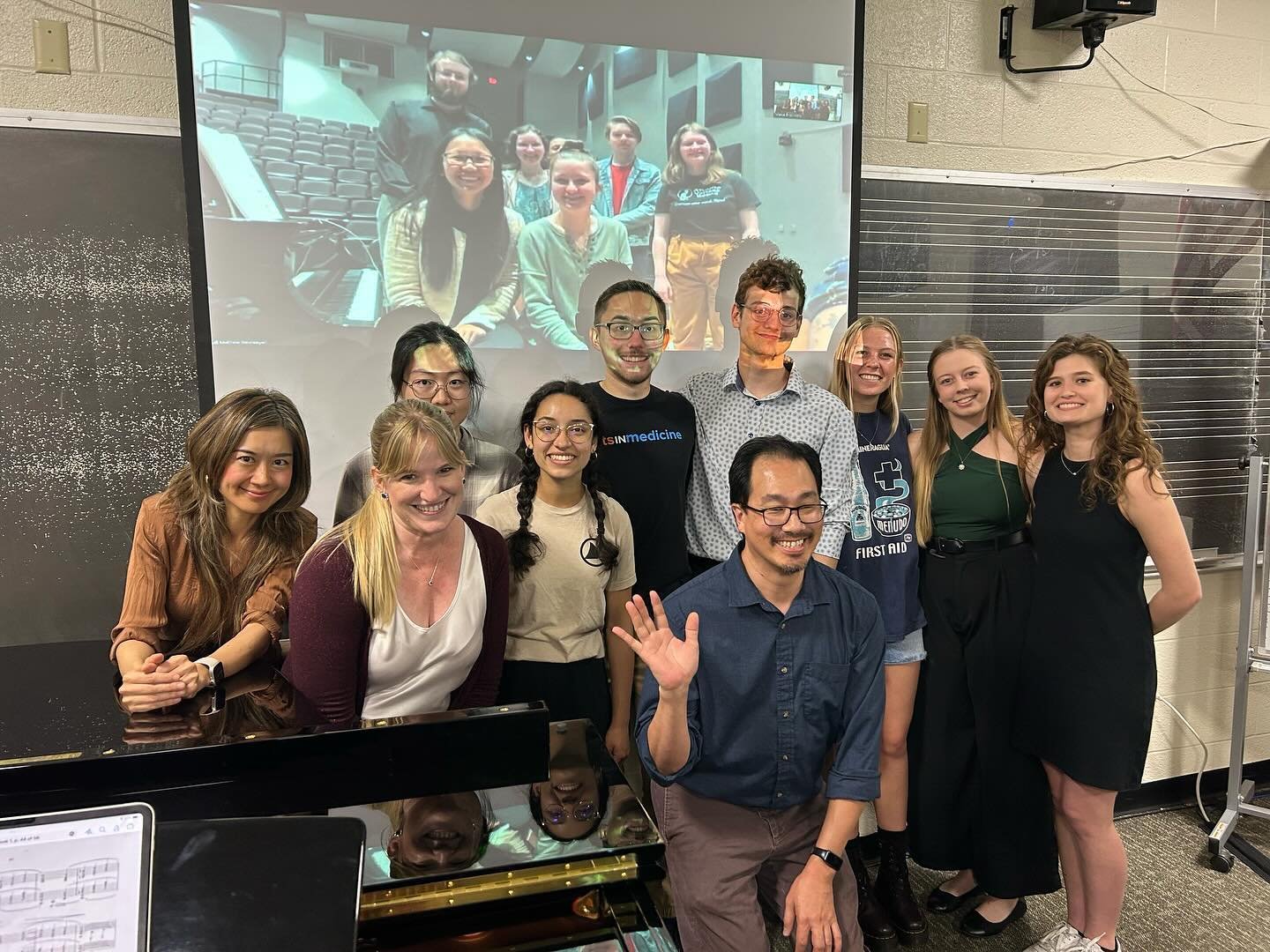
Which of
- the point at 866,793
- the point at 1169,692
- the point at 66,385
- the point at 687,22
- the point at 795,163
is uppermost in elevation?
the point at 687,22

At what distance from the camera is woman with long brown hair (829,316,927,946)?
2168 mm

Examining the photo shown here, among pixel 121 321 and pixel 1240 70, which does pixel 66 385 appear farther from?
pixel 1240 70

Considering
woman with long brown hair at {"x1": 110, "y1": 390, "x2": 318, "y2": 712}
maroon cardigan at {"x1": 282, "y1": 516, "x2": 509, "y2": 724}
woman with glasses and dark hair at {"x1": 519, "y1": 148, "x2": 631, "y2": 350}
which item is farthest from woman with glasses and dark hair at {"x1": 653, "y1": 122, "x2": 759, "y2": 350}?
maroon cardigan at {"x1": 282, "y1": 516, "x2": 509, "y2": 724}

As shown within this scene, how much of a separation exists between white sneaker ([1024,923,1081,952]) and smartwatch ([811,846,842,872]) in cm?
96

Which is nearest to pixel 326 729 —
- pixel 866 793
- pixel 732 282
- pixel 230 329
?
pixel 866 793

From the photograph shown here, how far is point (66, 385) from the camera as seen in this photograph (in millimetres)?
1965

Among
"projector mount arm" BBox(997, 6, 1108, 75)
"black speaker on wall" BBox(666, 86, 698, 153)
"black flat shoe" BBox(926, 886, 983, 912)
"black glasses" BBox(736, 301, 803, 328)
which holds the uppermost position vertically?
"projector mount arm" BBox(997, 6, 1108, 75)

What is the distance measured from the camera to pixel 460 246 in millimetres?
2166

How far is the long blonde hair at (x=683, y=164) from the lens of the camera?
90.4 inches

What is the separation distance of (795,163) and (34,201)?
6.31 ft

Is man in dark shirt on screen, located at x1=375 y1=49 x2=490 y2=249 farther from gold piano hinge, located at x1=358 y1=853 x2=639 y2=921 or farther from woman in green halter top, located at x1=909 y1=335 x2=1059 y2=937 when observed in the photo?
gold piano hinge, located at x1=358 y1=853 x2=639 y2=921

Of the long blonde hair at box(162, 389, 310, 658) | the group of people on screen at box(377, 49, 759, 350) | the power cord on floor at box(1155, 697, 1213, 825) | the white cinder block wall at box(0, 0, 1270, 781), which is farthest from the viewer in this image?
the power cord on floor at box(1155, 697, 1213, 825)

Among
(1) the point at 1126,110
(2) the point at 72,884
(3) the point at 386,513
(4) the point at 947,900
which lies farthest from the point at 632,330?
(1) the point at 1126,110

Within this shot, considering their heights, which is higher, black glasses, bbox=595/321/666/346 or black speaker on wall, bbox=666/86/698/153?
black speaker on wall, bbox=666/86/698/153
